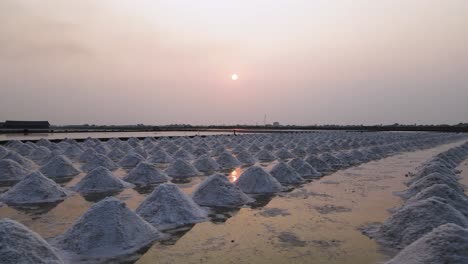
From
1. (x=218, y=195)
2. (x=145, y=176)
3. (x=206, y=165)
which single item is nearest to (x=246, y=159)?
(x=206, y=165)

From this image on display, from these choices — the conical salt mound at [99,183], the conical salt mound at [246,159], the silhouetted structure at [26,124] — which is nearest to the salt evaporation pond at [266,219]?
the conical salt mound at [99,183]

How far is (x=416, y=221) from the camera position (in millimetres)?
5883

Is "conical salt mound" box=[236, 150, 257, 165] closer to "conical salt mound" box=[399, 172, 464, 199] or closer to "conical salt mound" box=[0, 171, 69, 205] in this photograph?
"conical salt mound" box=[399, 172, 464, 199]

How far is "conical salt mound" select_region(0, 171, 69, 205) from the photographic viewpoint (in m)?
8.47

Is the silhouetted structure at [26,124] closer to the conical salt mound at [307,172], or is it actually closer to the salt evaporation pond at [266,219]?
the salt evaporation pond at [266,219]

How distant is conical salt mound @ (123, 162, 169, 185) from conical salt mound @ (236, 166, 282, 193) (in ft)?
9.25

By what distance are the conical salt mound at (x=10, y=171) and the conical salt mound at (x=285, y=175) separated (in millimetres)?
8371

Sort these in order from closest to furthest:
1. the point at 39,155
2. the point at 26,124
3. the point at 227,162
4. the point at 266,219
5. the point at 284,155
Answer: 1. the point at 266,219
2. the point at 227,162
3. the point at 39,155
4. the point at 284,155
5. the point at 26,124

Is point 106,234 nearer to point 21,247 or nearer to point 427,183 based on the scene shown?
point 21,247

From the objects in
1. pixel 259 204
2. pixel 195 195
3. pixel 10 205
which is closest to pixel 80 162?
pixel 10 205

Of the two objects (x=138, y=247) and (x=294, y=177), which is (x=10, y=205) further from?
(x=294, y=177)

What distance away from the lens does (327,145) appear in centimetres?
2620

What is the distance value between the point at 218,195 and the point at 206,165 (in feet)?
20.6

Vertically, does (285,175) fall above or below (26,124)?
below
